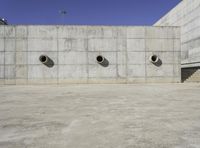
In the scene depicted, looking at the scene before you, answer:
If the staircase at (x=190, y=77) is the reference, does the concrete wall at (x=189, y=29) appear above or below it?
above

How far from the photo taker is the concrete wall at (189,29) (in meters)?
24.0

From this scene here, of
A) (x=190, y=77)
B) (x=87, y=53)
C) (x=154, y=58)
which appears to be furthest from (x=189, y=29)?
(x=87, y=53)

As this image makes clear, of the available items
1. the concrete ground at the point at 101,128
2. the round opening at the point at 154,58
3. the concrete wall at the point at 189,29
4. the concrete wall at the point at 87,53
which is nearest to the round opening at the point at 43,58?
the concrete wall at the point at 87,53

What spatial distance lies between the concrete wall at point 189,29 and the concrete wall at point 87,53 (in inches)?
291

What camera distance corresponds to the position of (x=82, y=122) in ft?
17.0

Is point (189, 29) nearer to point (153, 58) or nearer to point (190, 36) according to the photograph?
point (190, 36)

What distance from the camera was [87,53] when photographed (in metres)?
17.6

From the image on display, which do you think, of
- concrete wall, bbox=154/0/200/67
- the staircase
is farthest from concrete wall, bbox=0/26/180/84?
concrete wall, bbox=154/0/200/67

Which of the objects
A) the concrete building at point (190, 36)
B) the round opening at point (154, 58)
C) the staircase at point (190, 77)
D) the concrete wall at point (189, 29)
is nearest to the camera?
the round opening at point (154, 58)

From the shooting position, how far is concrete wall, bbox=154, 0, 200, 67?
944 inches

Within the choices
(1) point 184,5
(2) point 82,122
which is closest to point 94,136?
(2) point 82,122

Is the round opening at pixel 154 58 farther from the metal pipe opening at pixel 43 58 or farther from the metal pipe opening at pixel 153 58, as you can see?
the metal pipe opening at pixel 43 58

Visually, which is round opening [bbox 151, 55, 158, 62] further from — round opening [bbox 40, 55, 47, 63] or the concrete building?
round opening [bbox 40, 55, 47, 63]

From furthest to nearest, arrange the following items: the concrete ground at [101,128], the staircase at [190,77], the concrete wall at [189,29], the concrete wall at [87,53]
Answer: the concrete wall at [189,29] < the staircase at [190,77] < the concrete wall at [87,53] < the concrete ground at [101,128]
